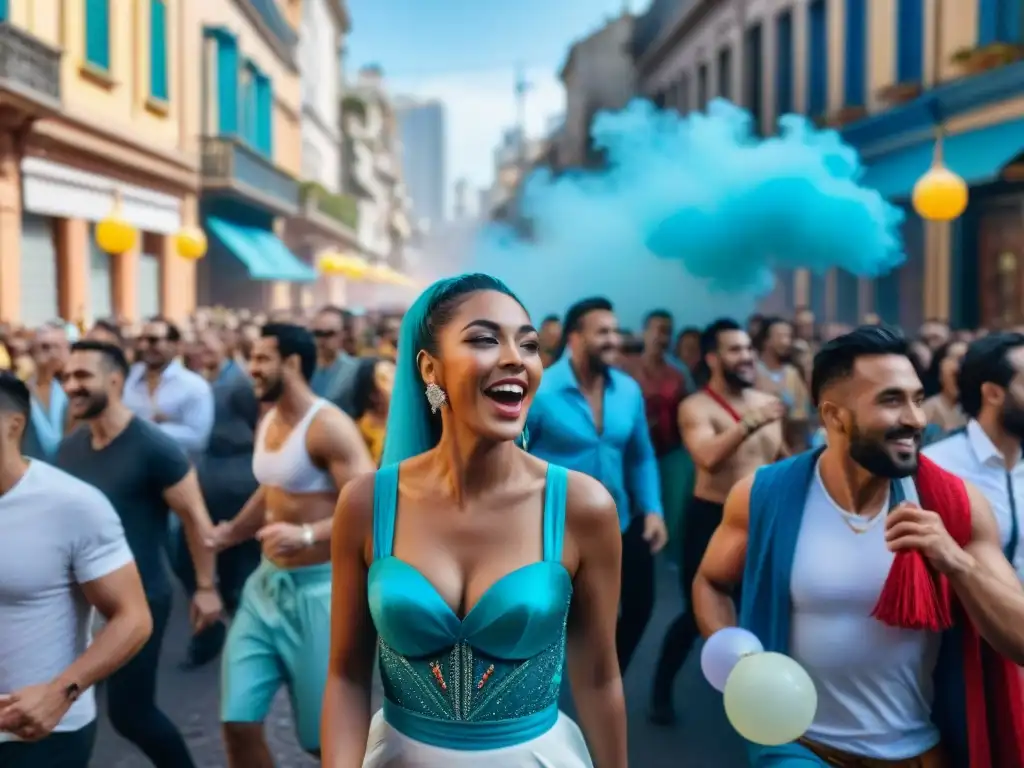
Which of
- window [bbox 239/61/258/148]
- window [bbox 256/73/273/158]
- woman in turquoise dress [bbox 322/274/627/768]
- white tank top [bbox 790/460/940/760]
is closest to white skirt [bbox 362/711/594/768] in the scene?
woman in turquoise dress [bbox 322/274/627/768]

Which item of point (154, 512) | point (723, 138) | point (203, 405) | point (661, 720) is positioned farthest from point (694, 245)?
point (154, 512)

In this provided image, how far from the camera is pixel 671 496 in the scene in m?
7.68

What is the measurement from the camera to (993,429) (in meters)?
3.81

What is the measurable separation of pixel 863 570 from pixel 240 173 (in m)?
21.8

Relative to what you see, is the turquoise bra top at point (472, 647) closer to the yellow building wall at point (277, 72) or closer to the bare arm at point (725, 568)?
the bare arm at point (725, 568)

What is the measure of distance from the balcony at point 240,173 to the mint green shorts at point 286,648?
62.9 ft

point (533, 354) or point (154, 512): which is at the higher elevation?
point (533, 354)

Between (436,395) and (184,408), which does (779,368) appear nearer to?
(184,408)

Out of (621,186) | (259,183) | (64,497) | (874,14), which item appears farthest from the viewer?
(259,183)

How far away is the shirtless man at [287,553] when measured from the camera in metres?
3.80

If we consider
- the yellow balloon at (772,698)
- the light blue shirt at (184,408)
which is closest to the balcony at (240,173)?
the light blue shirt at (184,408)

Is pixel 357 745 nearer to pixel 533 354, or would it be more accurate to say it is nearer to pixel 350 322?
pixel 533 354

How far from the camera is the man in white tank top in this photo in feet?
8.93

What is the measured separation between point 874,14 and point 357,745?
17624 mm
